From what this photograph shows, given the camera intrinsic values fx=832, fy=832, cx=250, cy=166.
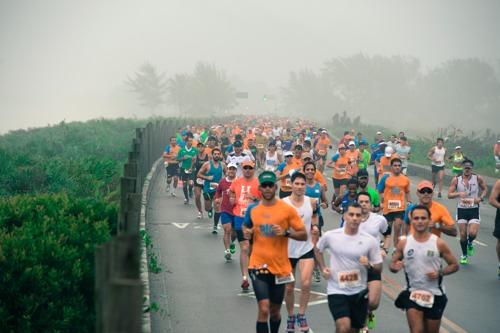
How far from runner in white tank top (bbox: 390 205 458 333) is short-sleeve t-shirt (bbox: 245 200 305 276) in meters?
1.12

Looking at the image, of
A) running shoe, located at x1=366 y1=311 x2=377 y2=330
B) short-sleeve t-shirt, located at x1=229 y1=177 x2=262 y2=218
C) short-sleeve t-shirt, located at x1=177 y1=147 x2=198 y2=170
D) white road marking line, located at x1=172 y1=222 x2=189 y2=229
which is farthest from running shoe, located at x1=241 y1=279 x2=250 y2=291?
short-sleeve t-shirt, located at x1=177 y1=147 x2=198 y2=170

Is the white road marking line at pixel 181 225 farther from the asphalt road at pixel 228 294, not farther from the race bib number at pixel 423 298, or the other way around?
the race bib number at pixel 423 298

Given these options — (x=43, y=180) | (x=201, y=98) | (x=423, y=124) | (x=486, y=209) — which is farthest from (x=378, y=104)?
(x=43, y=180)

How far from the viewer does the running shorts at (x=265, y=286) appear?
8.49 metres

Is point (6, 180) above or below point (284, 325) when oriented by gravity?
above

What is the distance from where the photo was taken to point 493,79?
453ft

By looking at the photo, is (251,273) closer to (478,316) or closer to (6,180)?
(478,316)

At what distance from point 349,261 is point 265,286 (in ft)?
3.03

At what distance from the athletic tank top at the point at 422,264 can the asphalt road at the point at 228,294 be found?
6.98 ft

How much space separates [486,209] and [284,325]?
1530 centimetres

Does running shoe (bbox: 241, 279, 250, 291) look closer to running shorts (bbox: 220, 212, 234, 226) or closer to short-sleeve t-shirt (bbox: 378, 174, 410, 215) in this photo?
running shorts (bbox: 220, 212, 234, 226)

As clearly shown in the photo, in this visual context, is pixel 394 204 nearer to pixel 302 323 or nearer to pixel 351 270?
pixel 302 323

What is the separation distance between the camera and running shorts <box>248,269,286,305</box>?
8.49 m

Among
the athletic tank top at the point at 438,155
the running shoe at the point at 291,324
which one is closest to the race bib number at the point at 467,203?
the running shoe at the point at 291,324
